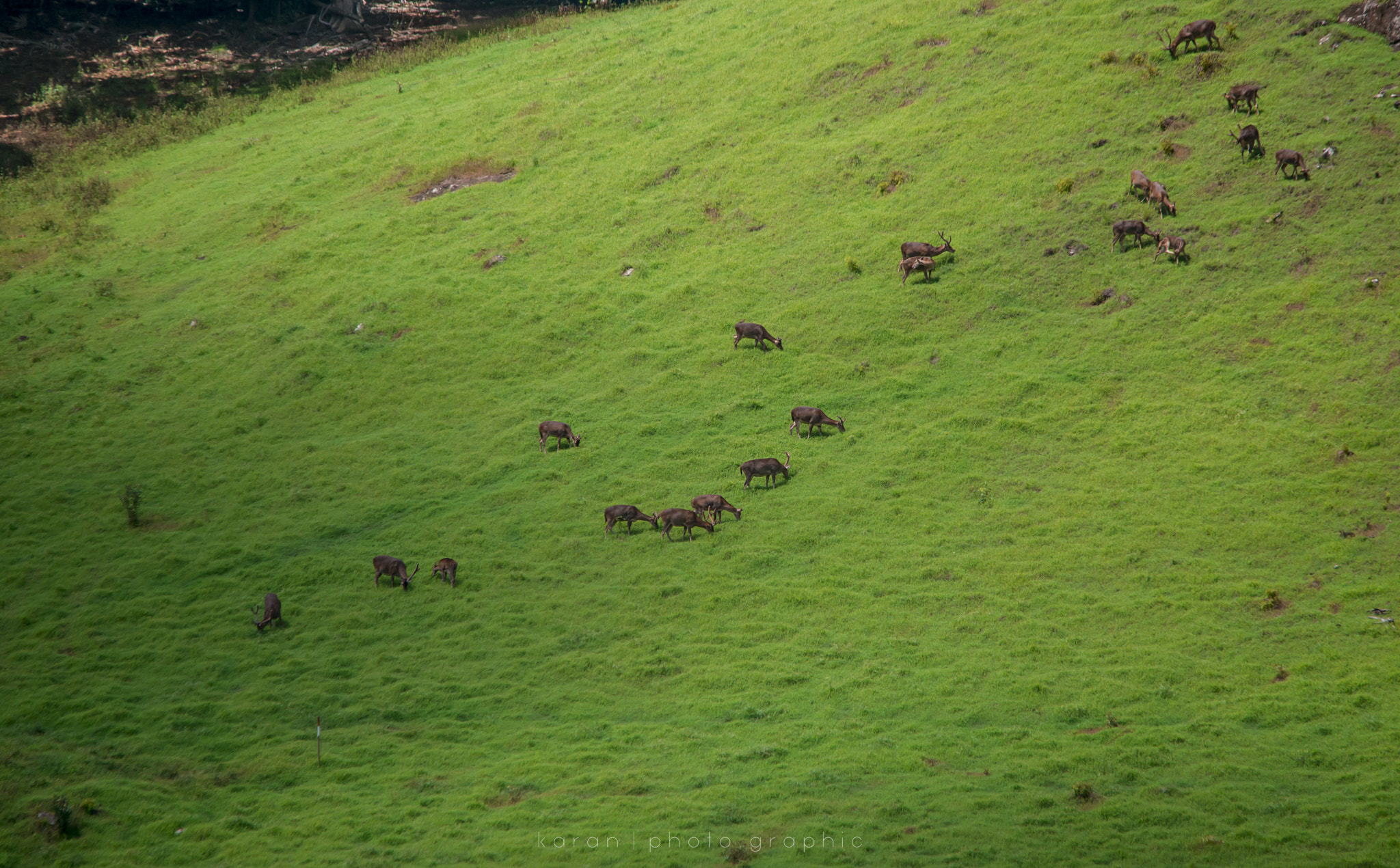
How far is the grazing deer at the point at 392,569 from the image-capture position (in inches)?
998

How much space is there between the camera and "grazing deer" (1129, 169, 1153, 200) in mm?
32000

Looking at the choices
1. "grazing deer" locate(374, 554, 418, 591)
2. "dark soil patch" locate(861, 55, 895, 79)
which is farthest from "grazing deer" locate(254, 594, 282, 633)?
"dark soil patch" locate(861, 55, 895, 79)

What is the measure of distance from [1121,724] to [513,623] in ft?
42.4

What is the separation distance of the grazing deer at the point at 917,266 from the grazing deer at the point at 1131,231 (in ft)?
17.8

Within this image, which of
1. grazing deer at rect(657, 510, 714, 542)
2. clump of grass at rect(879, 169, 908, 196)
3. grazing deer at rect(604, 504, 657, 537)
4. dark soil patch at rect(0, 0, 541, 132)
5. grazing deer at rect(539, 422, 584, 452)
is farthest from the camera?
dark soil patch at rect(0, 0, 541, 132)

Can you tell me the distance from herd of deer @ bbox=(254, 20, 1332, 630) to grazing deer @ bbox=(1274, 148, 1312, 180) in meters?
0.02

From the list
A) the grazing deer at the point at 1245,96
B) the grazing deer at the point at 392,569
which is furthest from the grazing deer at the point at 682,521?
the grazing deer at the point at 1245,96

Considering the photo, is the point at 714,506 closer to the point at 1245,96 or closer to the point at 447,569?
the point at 447,569

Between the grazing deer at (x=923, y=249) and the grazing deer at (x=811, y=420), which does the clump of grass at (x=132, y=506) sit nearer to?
the grazing deer at (x=811, y=420)

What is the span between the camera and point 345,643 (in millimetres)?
23422

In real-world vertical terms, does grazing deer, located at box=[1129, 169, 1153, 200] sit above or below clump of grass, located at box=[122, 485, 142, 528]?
above

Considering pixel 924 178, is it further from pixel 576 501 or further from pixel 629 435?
pixel 576 501

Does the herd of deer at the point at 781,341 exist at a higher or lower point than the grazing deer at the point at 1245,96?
lower

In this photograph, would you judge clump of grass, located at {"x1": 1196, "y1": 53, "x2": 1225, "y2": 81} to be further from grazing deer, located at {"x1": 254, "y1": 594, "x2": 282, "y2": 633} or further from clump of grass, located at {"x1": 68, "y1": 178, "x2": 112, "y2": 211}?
clump of grass, located at {"x1": 68, "y1": 178, "x2": 112, "y2": 211}
